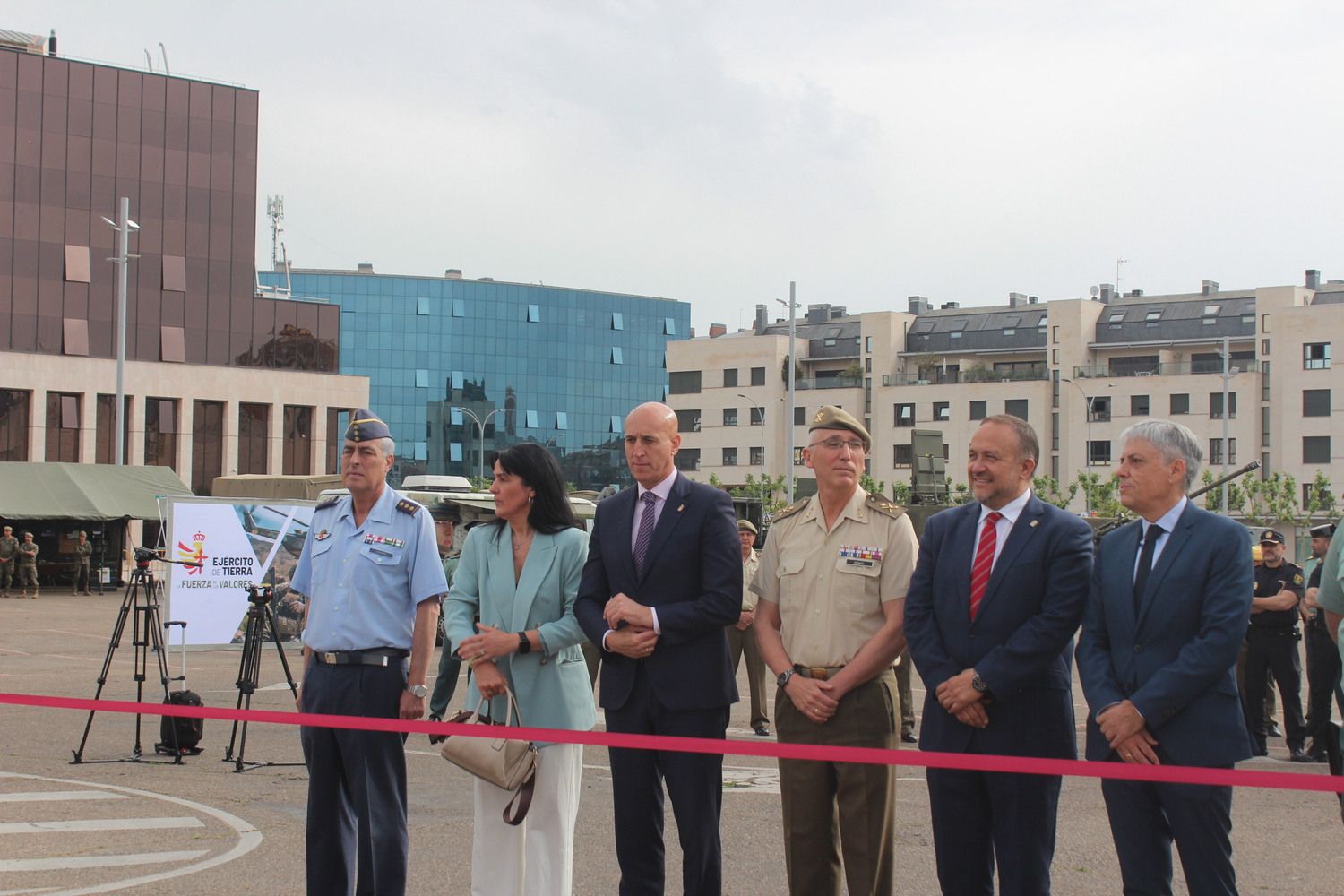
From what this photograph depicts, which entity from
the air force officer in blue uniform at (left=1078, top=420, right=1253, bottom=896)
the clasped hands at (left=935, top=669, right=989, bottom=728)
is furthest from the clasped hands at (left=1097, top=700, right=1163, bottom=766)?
the clasped hands at (left=935, top=669, right=989, bottom=728)

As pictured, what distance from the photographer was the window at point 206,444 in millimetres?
60125

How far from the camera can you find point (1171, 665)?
5004 millimetres

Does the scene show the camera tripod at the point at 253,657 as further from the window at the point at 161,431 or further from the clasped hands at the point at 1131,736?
the window at the point at 161,431

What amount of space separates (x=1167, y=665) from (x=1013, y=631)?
58cm

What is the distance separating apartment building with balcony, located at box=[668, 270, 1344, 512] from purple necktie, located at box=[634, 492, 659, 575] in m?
74.7

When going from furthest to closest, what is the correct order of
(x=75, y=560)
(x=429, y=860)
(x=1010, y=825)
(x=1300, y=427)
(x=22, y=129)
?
1. (x=1300, y=427)
2. (x=22, y=129)
3. (x=75, y=560)
4. (x=429, y=860)
5. (x=1010, y=825)

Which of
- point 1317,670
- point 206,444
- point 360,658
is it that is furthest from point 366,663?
point 206,444

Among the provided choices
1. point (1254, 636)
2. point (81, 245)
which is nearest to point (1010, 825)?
point (1254, 636)

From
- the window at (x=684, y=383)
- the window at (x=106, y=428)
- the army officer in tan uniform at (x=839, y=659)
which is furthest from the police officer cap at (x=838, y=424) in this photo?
the window at (x=684, y=383)

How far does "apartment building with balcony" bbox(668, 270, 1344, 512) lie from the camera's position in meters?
87.4

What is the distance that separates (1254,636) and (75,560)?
38.2 meters

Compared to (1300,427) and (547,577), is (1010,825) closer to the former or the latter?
(547,577)

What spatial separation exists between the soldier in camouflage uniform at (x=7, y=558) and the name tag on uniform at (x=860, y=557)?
126 feet

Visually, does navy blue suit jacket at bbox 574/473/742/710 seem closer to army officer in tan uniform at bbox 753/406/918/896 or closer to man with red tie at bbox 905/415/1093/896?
army officer in tan uniform at bbox 753/406/918/896
